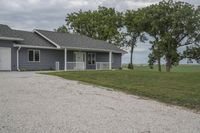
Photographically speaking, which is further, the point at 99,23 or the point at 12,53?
the point at 99,23

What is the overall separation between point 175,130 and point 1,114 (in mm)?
4582

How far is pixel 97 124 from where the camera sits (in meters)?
8.12

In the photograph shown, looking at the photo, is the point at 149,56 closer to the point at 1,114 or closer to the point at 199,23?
the point at 199,23

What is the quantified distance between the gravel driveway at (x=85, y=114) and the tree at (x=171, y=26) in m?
32.2

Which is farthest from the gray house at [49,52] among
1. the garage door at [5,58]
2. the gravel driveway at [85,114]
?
the gravel driveway at [85,114]

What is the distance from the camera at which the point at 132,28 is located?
49000 millimetres

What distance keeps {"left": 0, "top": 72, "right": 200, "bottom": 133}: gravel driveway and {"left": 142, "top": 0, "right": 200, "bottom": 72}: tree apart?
1269 inches

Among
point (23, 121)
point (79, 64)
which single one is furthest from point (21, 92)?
point (79, 64)

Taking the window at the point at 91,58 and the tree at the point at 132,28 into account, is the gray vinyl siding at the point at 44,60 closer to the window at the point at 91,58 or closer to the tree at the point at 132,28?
the window at the point at 91,58

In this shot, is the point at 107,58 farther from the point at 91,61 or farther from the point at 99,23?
the point at 99,23

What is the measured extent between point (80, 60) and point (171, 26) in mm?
16464

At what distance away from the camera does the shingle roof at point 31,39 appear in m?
28.4

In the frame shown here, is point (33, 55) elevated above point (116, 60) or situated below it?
above

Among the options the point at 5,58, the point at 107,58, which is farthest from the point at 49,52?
the point at 107,58
